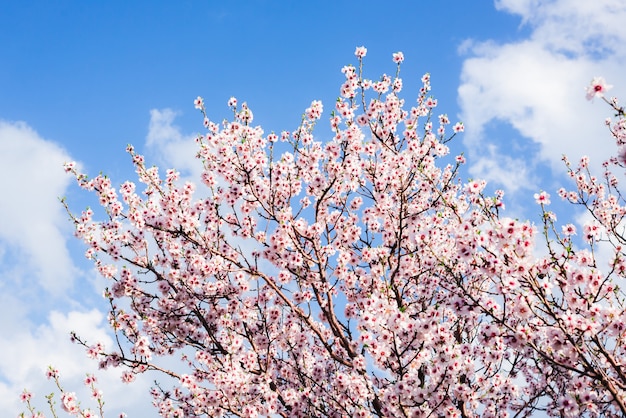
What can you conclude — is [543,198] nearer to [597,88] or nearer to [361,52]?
[597,88]

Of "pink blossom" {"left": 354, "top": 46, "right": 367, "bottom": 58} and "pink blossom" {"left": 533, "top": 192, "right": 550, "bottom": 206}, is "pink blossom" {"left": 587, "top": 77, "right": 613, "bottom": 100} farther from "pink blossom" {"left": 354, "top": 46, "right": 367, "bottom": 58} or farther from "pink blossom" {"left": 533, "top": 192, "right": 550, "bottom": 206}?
"pink blossom" {"left": 354, "top": 46, "right": 367, "bottom": 58}

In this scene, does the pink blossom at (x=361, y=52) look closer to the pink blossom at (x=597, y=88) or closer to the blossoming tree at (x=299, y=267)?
the blossoming tree at (x=299, y=267)

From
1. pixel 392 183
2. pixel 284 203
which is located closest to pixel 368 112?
pixel 392 183

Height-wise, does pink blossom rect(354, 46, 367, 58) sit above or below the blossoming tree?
above

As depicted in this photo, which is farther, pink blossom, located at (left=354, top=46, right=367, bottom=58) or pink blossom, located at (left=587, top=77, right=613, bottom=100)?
pink blossom, located at (left=354, top=46, right=367, bottom=58)

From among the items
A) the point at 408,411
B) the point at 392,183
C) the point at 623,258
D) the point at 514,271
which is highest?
the point at 392,183

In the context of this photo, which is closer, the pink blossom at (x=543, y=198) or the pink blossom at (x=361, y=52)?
the pink blossom at (x=543, y=198)

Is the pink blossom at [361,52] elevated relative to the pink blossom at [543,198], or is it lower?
elevated

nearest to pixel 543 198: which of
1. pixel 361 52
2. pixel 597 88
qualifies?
pixel 597 88

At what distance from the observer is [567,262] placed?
6.83m

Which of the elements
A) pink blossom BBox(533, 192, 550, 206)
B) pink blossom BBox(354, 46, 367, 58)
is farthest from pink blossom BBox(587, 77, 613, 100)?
pink blossom BBox(354, 46, 367, 58)

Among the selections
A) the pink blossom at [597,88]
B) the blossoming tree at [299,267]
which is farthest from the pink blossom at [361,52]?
the pink blossom at [597,88]

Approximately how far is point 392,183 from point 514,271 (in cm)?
575

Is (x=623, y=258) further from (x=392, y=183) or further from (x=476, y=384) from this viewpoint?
(x=392, y=183)
